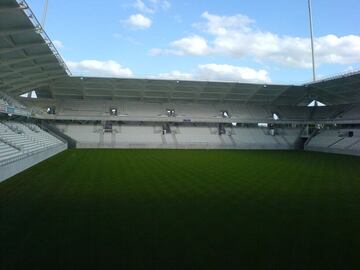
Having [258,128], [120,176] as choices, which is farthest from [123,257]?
[258,128]

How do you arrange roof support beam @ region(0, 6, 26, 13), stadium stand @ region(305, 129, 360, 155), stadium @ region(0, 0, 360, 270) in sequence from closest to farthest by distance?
stadium @ region(0, 0, 360, 270) < roof support beam @ region(0, 6, 26, 13) < stadium stand @ region(305, 129, 360, 155)

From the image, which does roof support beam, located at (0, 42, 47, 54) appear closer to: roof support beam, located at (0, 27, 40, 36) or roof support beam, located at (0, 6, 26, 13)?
roof support beam, located at (0, 27, 40, 36)

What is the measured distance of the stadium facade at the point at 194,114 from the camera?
42062 mm

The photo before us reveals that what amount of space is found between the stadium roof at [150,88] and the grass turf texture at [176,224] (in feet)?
46.5

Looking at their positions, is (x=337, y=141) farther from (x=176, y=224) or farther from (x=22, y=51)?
(x=176, y=224)

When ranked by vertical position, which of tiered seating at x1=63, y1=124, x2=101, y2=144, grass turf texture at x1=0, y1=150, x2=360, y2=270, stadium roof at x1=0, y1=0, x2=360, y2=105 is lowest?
grass turf texture at x1=0, y1=150, x2=360, y2=270

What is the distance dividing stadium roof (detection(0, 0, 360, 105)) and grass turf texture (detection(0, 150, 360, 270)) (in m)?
14.2

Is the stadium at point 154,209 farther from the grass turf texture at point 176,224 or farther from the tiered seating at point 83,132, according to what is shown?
the tiered seating at point 83,132

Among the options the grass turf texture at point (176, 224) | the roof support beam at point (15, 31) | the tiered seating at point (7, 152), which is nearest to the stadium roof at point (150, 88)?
the roof support beam at point (15, 31)

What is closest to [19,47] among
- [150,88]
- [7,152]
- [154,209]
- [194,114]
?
[7,152]

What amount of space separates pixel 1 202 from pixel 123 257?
606cm

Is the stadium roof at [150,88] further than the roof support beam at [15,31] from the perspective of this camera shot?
Yes

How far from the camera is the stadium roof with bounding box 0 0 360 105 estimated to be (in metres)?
28.5

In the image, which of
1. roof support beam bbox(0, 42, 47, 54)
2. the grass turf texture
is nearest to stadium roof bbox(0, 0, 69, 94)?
roof support beam bbox(0, 42, 47, 54)
